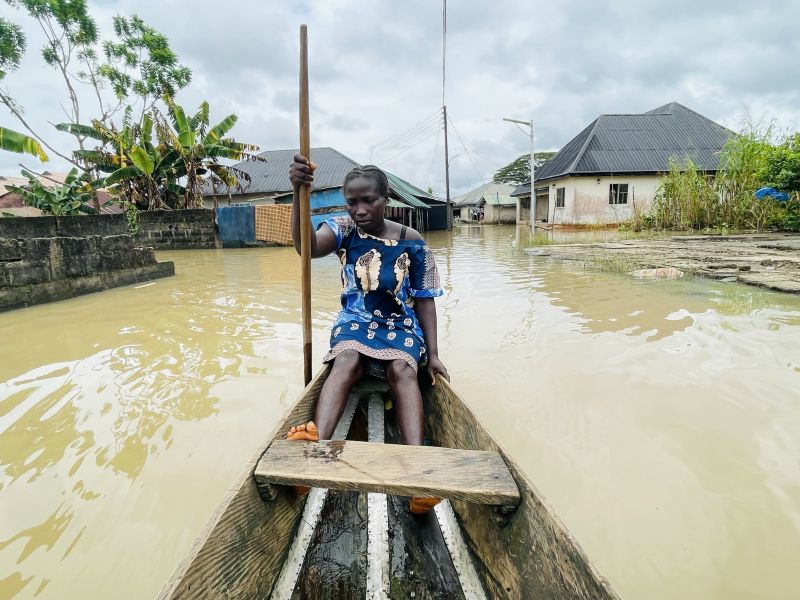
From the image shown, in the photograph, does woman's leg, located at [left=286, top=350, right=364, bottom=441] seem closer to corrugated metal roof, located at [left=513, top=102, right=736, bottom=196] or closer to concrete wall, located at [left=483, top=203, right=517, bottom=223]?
corrugated metal roof, located at [left=513, top=102, right=736, bottom=196]

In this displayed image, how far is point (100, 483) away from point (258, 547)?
48.3 inches

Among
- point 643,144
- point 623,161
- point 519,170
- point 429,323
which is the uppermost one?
point 519,170

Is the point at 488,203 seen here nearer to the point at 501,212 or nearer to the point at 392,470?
the point at 501,212

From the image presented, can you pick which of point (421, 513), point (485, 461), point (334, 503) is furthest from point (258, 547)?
point (485, 461)

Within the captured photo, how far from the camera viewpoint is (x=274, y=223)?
45.1ft

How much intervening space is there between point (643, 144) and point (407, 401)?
74.0 ft

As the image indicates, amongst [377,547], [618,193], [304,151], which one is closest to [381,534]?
[377,547]

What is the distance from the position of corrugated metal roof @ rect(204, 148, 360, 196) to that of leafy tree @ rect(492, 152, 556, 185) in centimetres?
2736

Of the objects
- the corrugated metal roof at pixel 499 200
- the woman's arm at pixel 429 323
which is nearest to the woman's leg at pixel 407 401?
the woman's arm at pixel 429 323

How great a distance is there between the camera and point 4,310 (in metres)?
5.04

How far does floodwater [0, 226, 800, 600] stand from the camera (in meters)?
1.57

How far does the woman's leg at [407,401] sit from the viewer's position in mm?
1746

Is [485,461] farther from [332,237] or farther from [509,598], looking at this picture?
[332,237]

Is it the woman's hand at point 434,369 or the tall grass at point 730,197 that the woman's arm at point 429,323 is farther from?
the tall grass at point 730,197
